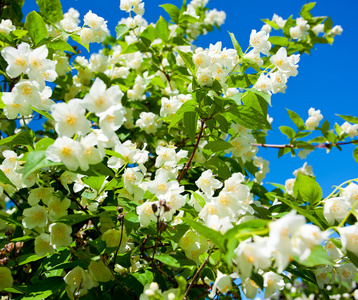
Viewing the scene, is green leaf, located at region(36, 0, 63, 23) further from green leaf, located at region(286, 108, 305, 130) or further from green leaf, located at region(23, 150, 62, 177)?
green leaf, located at region(286, 108, 305, 130)

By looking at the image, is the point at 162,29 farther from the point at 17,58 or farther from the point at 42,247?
the point at 42,247

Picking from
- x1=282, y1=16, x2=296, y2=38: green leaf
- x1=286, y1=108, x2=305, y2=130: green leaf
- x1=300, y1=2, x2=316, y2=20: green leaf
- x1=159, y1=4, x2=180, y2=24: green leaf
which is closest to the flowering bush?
x1=159, y1=4, x2=180, y2=24: green leaf

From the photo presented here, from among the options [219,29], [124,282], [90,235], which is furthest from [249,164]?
[219,29]

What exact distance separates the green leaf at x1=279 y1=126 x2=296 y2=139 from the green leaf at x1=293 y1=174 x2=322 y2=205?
59.7 inches

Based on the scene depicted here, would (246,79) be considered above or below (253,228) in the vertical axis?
above

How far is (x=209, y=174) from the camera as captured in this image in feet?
5.71

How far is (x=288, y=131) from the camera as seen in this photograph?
305 cm

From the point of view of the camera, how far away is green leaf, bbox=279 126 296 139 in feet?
9.89

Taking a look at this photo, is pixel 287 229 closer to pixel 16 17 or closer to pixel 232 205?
pixel 232 205

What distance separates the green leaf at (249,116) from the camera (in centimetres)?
169

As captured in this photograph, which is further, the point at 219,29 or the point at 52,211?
the point at 219,29

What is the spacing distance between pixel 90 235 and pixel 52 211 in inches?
29.7

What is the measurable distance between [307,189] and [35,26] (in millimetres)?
1878

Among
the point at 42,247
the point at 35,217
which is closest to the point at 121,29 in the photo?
the point at 35,217
